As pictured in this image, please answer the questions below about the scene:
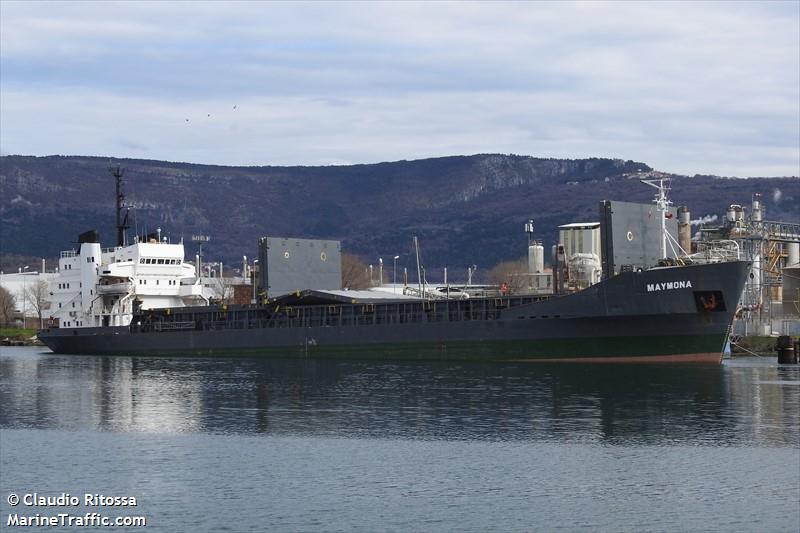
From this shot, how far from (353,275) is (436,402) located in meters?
107

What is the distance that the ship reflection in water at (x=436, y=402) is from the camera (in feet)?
118

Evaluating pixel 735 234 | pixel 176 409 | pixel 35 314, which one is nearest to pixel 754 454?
pixel 176 409

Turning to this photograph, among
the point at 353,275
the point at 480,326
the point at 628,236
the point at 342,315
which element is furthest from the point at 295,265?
the point at 353,275

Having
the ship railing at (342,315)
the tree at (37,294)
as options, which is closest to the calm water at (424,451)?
the ship railing at (342,315)

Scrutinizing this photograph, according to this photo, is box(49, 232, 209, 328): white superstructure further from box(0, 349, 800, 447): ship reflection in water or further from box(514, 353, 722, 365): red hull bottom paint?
box(514, 353, 722, 365): red hull bottom paint

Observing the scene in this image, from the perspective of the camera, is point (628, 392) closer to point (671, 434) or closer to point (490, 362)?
point (671, 434)

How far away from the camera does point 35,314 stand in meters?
150

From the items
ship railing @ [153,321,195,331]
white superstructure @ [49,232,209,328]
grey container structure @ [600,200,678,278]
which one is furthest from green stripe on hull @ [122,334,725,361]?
white superstructure @ [49,232,209,328]

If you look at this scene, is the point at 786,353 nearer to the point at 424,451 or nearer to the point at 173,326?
the point at 424,451

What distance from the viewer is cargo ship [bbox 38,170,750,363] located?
5638 cm

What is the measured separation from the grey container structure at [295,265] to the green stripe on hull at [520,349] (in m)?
5.68

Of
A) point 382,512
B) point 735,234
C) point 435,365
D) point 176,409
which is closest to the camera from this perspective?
point 382,512

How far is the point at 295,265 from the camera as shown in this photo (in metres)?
78.1

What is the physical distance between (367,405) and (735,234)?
44185 mm
